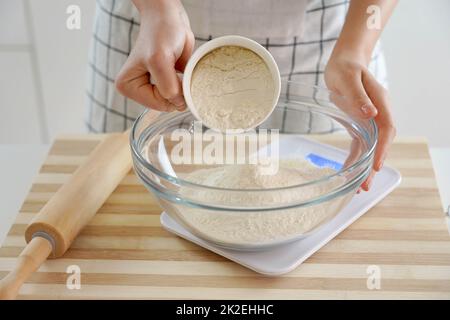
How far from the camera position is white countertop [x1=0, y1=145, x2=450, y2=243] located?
1.11 meters

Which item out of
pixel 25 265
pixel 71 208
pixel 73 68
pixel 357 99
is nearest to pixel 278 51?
pixel 357 99

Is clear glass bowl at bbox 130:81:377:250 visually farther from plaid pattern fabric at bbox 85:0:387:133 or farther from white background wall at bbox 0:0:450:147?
white background wall at bbox 0:0:450:147

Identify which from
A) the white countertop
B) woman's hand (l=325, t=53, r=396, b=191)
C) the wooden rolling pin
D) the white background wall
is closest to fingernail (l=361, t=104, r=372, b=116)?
woman's hand (l=325, t=53, r=396, b=191)

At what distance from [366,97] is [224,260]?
338mm

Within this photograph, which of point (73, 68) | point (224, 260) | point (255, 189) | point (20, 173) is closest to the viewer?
point (255, 189)

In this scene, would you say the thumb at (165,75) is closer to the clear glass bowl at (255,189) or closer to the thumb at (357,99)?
the clear glass bowl at (255,189)

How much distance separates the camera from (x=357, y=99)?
1.02 meters

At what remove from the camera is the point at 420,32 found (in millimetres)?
2211

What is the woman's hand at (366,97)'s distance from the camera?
100 cm

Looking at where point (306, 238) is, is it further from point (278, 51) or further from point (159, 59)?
point (278, 51)

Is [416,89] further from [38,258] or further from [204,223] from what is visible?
[38,258]

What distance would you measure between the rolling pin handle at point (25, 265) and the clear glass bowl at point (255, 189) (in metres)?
0.17

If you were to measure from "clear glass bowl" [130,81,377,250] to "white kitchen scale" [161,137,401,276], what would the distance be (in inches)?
0.6
